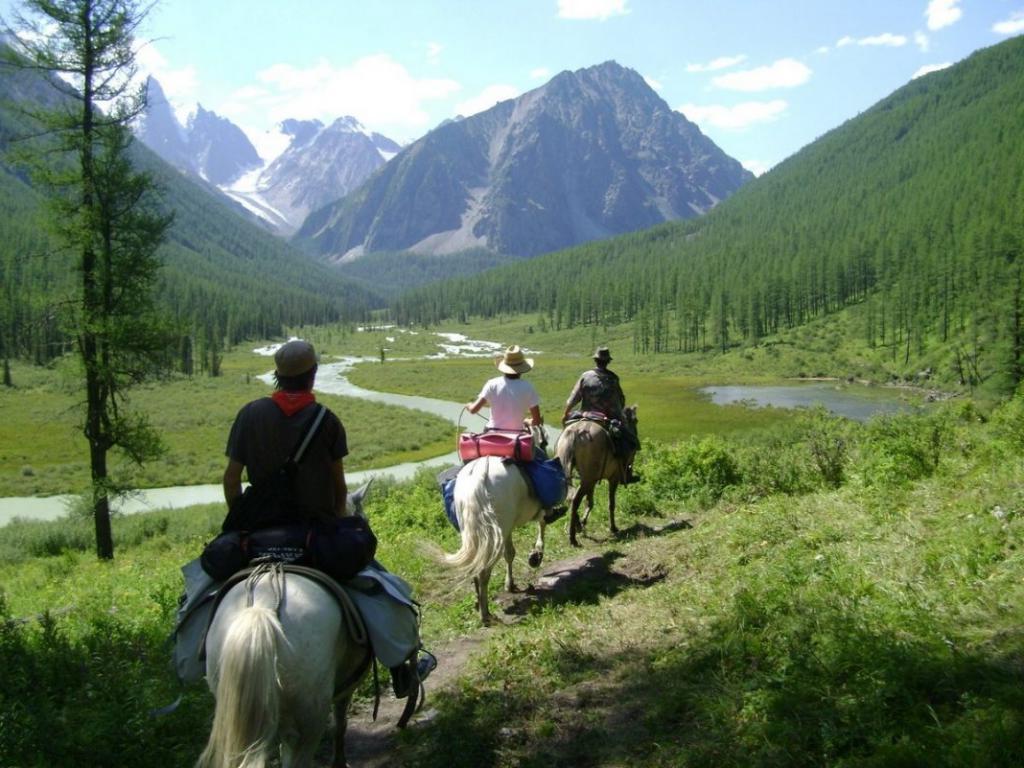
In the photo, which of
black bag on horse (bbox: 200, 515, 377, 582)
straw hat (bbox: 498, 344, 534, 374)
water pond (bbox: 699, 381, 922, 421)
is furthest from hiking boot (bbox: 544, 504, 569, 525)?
water pond (bbox: 699, 381, 922, 421)

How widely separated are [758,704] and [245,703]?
3221 mm

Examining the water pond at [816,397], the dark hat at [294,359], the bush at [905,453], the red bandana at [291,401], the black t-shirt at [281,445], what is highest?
the dark hat at [294,359]

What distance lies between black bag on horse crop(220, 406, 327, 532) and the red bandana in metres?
0.14

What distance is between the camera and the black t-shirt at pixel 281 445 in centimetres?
449

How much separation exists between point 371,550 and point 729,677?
2.83 m

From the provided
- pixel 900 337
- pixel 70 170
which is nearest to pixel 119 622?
pixel 70 170

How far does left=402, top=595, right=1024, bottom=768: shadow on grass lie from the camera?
3676 millimetres

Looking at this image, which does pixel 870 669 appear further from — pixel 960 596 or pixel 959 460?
pixel 959 460

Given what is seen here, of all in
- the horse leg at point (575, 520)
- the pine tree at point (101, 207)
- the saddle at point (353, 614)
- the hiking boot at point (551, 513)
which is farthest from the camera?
the pine tree at point (101, 207)

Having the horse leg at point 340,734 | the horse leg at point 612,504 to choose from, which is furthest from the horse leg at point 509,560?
the horse leg at point 340,734

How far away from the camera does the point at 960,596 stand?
5.04 metres

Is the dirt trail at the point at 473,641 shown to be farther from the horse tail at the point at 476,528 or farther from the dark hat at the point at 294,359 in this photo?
the dark hat at the point at 294,359

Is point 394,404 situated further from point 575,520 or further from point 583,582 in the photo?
point 583,582

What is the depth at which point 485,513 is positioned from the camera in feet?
26.6
